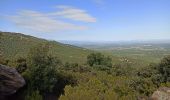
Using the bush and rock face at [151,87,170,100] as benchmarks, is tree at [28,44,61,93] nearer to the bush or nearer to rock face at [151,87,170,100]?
the bush

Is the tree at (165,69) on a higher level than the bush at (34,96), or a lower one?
higher

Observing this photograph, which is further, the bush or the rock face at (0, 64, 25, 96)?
the bush

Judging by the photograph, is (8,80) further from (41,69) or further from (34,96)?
(41,69)

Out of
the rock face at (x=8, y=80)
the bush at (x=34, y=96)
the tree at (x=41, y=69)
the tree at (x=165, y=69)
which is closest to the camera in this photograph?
the rock face at (x=8, y=80)

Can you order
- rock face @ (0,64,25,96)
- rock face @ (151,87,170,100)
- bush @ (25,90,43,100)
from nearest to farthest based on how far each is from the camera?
rock face @ (151,87,170,100)
rock face @ (0,64,25,96)
bush @ (25,90,43,100)

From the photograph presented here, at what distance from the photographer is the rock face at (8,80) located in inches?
1565

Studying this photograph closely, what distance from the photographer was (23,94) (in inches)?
1836

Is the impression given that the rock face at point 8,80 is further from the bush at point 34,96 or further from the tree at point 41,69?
the tree at point 41,69

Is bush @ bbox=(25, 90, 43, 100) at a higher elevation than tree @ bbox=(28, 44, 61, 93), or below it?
below

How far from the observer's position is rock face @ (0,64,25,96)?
39.8m

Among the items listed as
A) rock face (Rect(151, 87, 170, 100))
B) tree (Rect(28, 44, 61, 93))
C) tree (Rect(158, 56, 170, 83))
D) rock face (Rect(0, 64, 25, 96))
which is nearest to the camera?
rock face (Rect(151, 87, 170, 100))

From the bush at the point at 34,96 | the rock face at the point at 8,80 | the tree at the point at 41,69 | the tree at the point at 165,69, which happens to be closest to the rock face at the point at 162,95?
the bush at the point at 34,96

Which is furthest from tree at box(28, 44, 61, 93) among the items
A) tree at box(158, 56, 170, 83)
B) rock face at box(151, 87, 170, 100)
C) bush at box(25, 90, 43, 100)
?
tree at box(158, 56, 170, 83)

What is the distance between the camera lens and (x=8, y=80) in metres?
40.7
